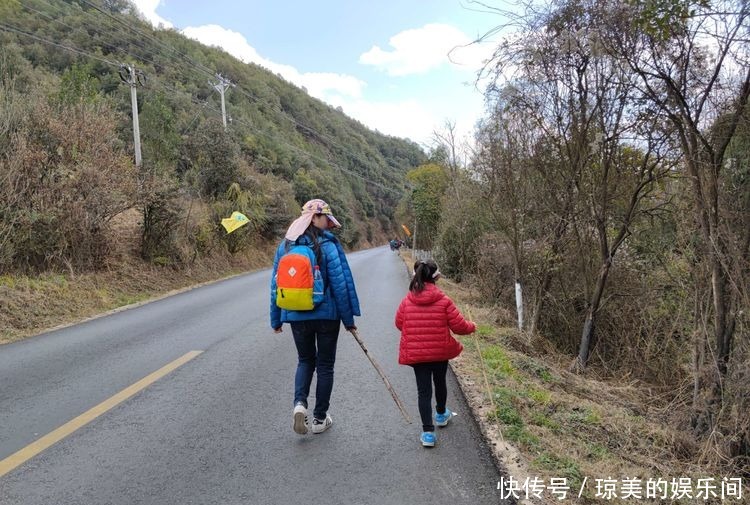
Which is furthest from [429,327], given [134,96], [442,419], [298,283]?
[134,96]

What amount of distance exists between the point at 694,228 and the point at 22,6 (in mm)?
52114

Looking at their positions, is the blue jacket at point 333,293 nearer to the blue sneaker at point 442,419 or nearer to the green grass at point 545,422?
the blue sneaker at point 442,419

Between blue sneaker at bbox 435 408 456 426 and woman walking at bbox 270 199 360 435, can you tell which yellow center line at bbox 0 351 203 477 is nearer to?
woman walking at bbox 270 199 360 435

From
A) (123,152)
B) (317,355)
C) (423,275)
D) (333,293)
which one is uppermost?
(123,152)

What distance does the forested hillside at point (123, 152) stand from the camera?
11.9 meters

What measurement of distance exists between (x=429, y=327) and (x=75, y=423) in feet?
10.5

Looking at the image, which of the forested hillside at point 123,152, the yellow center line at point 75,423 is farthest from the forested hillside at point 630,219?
the forested hillside at point 123,152

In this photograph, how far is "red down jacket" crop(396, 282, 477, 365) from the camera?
409cm

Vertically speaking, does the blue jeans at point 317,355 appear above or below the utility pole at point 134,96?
below

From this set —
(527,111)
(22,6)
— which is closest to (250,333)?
(527,111)

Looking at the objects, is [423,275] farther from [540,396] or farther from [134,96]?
[134,96]

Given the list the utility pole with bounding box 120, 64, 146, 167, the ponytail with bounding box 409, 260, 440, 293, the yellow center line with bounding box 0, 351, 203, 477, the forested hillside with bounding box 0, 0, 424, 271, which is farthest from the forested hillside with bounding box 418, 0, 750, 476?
the utility pole with bounding box 120, 64, 146, 167

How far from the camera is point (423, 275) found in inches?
164

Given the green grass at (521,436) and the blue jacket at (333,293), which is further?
the blue jacket at (333,293)
